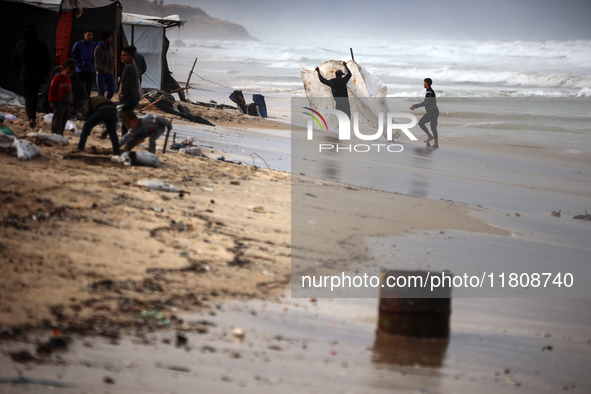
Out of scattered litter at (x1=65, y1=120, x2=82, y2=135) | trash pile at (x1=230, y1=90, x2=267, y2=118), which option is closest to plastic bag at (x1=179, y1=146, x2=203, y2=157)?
scattered litter at (x1=65, y1=120, x2=82, y2=135)

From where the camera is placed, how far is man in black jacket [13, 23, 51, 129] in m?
8.66

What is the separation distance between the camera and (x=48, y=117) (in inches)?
359

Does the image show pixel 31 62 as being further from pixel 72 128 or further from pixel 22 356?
pixel 22 356

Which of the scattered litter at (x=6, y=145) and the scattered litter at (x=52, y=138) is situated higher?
the scattered litter at (x=52, y=138)

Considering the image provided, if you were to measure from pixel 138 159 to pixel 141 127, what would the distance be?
0.47 metres

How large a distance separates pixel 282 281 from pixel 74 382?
211cm

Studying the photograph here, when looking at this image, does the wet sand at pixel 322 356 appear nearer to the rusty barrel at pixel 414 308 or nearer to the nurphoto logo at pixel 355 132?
the rusty barrel at pixel 414 308

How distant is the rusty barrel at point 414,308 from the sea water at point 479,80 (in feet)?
45.7

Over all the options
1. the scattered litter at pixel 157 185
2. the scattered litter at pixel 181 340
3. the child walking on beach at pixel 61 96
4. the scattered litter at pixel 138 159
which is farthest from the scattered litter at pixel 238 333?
the child walking on beach at pixel 61 96

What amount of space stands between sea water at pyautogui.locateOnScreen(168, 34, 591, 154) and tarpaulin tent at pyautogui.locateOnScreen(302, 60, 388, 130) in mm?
3470

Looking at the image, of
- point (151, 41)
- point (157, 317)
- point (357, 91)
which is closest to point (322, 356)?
point (157, 317)

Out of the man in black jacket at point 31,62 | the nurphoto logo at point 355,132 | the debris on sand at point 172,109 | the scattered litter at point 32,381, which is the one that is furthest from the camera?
the debris on sand at point 172,109

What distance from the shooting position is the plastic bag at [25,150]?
6761 millimetres

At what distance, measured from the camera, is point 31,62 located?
8.70 meters
